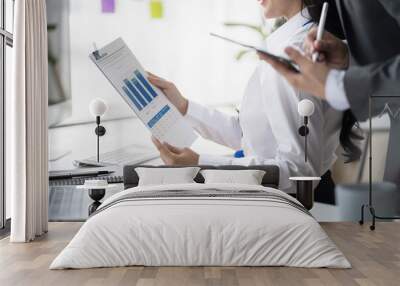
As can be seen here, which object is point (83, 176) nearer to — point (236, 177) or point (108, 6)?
point (236, 177)

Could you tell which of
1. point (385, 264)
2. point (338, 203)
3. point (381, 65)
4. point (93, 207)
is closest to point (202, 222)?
point (385, 264)

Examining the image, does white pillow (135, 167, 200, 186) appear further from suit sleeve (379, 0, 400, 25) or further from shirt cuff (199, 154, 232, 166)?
suit sleeve (379, 0, 400, 25)

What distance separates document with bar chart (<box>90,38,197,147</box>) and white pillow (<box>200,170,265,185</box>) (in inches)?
22.1

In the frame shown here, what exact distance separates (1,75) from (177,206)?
2645 mm

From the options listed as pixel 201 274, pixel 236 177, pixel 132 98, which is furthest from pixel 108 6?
pixel 201 274

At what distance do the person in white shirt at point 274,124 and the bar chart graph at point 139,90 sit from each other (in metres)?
0.10

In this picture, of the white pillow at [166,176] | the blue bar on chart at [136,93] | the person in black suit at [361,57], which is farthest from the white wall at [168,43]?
the white pillow at [166,176]

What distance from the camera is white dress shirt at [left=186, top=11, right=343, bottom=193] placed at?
6312mm

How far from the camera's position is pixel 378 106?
636cm

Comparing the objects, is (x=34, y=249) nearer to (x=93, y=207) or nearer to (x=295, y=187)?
(x=93, y=207)

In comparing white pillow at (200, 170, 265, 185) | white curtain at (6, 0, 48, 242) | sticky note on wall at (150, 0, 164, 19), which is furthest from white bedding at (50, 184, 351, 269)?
sticky note on wall at (150, 0, 164, 19)

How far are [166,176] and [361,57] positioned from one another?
238cm

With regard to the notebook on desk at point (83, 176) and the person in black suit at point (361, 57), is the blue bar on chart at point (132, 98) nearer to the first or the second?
the notebook on desk at point (83, 176)

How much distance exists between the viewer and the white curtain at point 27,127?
531 centimetres
